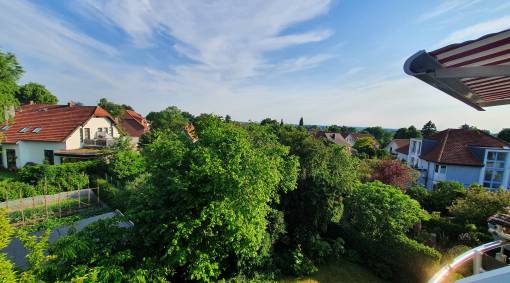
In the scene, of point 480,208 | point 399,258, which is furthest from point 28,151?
point 480,208

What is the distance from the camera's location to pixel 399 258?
917 cm

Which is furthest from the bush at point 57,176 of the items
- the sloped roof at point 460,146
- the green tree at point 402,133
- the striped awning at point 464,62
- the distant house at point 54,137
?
the green tree at point 402,133

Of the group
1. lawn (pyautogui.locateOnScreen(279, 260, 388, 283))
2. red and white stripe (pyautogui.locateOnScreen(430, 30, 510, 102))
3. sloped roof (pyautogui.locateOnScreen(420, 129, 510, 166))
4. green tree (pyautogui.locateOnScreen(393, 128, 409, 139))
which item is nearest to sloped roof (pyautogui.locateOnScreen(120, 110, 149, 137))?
lawn (pyautogui.locateOnScreen(279, 260, 388, 283))

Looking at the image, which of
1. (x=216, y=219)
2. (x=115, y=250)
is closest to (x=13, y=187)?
(x=115, y=250)

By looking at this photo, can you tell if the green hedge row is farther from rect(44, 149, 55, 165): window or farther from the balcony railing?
rect(44, 149, 55, 165): window

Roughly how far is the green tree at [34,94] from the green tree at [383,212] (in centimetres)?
5428

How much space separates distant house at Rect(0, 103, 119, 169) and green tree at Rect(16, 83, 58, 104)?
2218 cm

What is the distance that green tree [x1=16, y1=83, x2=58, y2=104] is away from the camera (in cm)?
4009

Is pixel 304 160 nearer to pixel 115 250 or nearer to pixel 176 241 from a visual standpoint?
pixel 176 241

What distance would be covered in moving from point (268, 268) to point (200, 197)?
14.9 ft

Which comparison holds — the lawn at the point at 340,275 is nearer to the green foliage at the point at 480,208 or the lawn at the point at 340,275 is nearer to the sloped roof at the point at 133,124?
the green foliage at the point at 480,208

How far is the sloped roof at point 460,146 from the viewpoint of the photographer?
23438mm

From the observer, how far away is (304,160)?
10.8 m

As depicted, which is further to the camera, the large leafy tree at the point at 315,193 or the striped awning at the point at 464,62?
the large leafy tree at the point at 315,193
